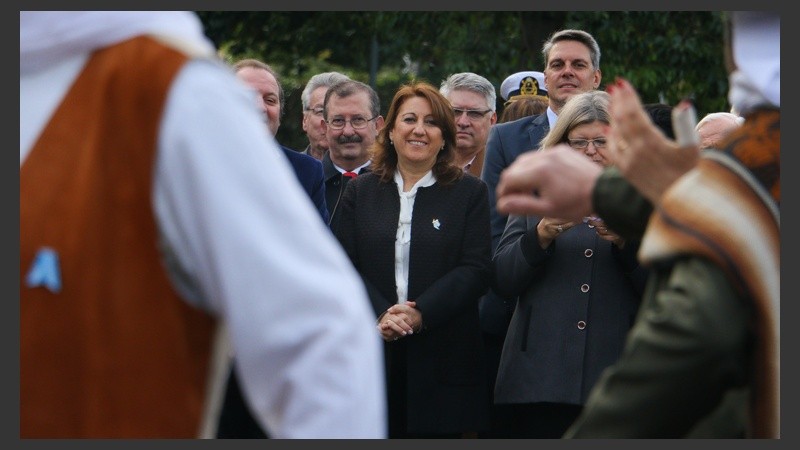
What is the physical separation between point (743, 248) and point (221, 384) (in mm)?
1029

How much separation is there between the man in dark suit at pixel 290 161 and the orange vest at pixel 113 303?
2.63 metres

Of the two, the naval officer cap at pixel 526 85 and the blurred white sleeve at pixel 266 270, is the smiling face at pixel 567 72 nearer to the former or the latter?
the naval officer cap at pixel 526 85

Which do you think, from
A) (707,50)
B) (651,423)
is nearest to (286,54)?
(707,50)

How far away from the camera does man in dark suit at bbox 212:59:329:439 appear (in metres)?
5.45

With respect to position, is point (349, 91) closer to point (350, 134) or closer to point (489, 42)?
point (350, 134)

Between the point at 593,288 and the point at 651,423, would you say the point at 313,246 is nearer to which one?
the point at 651,423

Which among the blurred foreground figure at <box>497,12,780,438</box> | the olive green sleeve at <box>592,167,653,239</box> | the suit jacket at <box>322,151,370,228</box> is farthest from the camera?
the suit jacket at <box>322,151,370,228</box>

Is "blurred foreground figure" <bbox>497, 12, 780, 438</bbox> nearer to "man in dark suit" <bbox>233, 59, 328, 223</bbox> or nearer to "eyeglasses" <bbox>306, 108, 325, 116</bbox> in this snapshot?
"man in dark suit" <bbox>233, 59, 328, 223</bbox>

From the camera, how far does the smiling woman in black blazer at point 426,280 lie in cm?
647

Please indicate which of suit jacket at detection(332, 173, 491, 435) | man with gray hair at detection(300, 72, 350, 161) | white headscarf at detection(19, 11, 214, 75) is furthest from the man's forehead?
white headscarf at detection(19, 11, 214, 75)

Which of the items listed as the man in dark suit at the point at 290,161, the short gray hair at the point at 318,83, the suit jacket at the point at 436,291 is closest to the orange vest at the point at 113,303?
the man in dark suit at the point at 290,161

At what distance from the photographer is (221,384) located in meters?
2.47

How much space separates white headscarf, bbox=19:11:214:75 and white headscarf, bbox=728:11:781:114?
1169mm

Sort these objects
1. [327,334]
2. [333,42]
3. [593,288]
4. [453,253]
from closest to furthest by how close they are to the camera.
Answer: [327,334]
[593,288]
[453,253]
[333,42]
